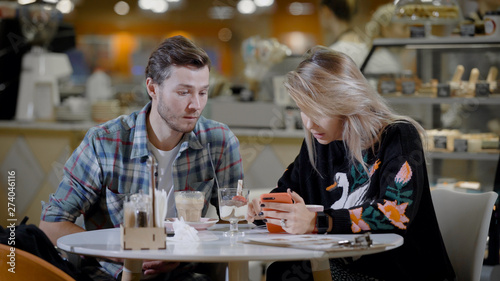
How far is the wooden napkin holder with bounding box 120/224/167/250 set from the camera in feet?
5.96

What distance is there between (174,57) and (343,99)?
70 centimetres

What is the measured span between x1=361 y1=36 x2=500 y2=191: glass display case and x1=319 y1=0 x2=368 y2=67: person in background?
21.4 inches

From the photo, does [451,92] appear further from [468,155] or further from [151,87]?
[151,87]

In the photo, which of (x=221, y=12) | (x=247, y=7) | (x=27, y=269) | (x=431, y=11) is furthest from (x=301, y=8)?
(x=27, y=269)

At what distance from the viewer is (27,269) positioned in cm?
191

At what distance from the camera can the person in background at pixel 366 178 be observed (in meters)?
2.03

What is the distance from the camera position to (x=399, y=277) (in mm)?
2180

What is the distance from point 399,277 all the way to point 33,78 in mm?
4312

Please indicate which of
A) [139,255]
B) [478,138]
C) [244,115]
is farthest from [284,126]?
[139,255]

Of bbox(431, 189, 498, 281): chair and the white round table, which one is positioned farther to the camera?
bbox(431, 189, 498, 281): chair

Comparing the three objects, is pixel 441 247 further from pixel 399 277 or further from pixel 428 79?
pixel 428 79

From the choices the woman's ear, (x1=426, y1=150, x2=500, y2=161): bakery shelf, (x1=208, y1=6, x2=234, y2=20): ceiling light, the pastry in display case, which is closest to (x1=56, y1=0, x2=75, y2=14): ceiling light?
(x1=208, y1=6, x2=234, y2=20): ceiling light

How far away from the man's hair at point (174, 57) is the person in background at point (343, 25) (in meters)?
2.65

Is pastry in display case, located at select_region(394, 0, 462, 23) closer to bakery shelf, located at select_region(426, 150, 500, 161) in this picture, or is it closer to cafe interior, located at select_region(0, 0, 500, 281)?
cafe interior, located at select_region(0, 0, 500, 281)
